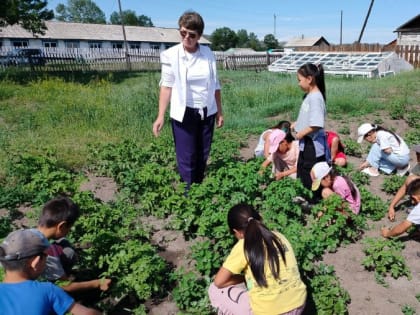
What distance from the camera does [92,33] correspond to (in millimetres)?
46812

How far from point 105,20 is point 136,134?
9127 cm

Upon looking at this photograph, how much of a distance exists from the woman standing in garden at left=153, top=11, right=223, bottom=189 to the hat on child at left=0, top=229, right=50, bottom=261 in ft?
7.02

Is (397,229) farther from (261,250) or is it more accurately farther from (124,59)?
(124,59)

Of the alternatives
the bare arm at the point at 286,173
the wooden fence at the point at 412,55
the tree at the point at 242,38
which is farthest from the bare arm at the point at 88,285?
the tree at the point at 242,38

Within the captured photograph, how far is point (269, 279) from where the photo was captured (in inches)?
87.4

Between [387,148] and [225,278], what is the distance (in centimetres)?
335

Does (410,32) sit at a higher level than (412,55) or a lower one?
higher

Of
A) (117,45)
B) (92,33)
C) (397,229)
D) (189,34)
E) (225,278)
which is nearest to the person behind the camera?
(225,278)

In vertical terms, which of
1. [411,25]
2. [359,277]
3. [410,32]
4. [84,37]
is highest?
[84,37]

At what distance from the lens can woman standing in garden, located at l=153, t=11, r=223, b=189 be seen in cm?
372

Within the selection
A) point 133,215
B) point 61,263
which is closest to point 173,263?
point 133,215

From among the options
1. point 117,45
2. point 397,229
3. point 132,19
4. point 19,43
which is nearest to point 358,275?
point 397,229

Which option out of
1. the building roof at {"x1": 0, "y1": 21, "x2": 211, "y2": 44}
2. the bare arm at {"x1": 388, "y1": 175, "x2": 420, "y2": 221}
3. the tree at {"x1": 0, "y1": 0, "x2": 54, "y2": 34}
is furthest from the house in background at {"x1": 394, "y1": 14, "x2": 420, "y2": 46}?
the building roof at {"x1": 0, "y1": 21, "x2": 211, "y2": 44}

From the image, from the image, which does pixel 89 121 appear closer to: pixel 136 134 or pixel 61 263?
pixel 136 134
